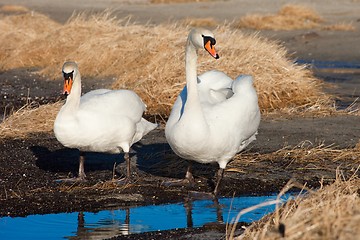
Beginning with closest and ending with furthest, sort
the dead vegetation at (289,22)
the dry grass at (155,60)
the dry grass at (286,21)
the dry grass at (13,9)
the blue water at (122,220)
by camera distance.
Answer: the blue water at (122,220) → the dry grass at (155,60) → the dead vegetation at (289,22) → the dry grass at (286,21) → the dry grass at (13,9)

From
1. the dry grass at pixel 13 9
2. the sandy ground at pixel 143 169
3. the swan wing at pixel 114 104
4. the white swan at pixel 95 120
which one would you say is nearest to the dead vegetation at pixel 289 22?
the sandy ground at pixel 143 169

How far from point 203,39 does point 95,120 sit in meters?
1.32

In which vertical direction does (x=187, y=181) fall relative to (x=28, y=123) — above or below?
below

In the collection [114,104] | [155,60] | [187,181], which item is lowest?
[187,181]

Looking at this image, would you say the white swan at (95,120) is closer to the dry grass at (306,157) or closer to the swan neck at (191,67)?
the swan neck at (191,67)

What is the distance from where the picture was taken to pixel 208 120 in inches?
310

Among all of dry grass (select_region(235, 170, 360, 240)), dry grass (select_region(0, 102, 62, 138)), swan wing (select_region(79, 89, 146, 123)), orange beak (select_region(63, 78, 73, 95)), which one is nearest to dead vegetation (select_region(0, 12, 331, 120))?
dry grass (select_region(0, 102, 62, 138))

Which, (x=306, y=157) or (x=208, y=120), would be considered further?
(x=306, y=157)

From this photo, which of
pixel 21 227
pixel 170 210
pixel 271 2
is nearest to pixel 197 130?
pixel 170 210

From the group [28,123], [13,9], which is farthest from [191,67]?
[13,9]

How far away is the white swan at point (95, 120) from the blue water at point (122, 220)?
1005mm

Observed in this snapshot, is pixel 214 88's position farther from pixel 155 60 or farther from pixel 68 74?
pixel 155 60

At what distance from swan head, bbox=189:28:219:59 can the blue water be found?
4.54ft

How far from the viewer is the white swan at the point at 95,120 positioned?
8.24 metres
